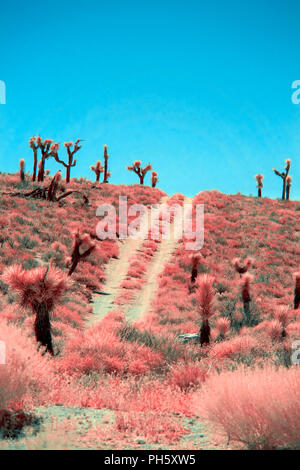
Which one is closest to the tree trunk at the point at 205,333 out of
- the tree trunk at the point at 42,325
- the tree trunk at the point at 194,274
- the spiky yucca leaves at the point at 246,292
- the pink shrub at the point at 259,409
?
the tree trunk at the point at 42,325

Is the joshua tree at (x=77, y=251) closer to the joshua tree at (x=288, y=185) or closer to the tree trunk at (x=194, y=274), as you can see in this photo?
the tree trunk at (x=194, y=274)

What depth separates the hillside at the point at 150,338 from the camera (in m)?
4.54

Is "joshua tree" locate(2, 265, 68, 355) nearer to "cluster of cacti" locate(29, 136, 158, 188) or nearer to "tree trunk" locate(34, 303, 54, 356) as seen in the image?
"tree trunk" locate(34, 303, 54, 356)

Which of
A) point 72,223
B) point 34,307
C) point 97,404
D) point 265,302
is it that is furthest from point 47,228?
point 97,404

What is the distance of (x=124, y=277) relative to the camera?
24.6m

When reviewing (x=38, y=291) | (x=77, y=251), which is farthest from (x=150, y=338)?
(x=77, y=251)

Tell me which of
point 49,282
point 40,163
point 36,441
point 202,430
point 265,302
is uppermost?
point 40,163

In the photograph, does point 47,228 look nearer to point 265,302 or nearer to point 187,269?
point 187,269

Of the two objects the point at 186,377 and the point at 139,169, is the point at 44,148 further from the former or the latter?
the point at 186,377

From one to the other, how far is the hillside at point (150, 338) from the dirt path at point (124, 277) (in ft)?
0.42

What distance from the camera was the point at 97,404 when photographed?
19.7ft
